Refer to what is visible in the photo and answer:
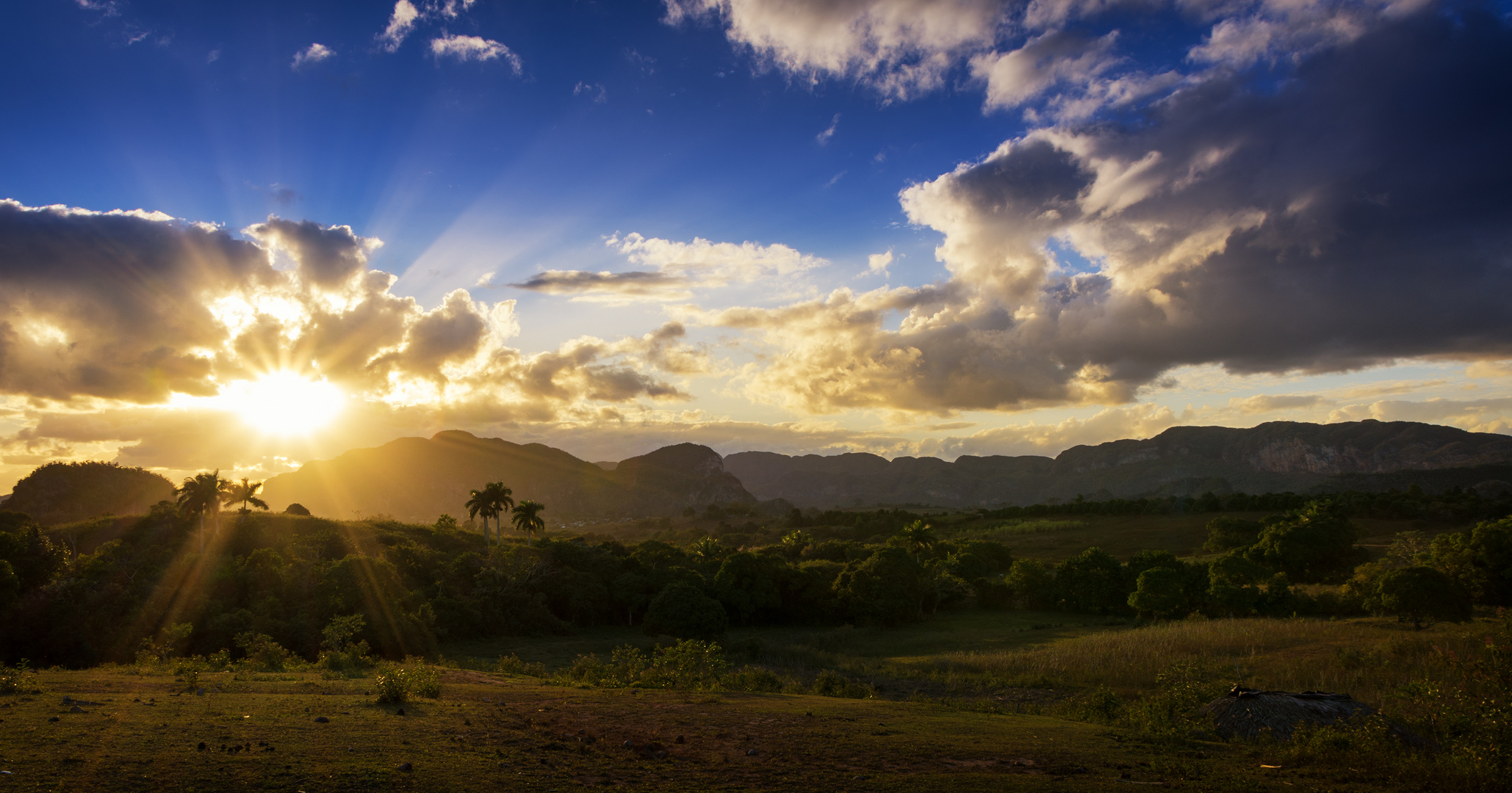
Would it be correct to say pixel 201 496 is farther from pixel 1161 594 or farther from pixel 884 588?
pixel 1161 594

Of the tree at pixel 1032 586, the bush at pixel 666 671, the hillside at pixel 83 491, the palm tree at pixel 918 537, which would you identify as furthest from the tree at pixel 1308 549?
the hillside at pixel 83 491

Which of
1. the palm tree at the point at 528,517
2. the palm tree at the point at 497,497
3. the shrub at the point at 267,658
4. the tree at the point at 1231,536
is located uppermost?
the palm tree at the point at 497,497

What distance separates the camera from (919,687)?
26.4m

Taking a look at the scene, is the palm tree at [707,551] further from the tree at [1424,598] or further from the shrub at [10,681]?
the shrub at [10,681]

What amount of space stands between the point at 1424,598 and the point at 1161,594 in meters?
17.3

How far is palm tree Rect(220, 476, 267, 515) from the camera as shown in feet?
191

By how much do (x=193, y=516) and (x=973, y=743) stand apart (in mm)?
67663

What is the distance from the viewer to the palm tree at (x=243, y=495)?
5834 centimetres

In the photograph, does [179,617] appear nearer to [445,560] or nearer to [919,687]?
[445,560]

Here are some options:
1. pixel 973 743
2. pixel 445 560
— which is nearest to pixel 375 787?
pixel 973 743

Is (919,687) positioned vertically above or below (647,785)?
below

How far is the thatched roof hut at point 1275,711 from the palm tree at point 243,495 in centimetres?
6842

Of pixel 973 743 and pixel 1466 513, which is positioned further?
pixel 1466 513

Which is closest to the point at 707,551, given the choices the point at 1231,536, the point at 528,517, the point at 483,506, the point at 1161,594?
the point at 528,517
